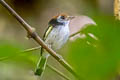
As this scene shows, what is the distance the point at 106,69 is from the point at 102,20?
64 millimetres

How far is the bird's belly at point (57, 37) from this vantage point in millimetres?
1939

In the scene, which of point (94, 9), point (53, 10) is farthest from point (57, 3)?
point (94, 9)

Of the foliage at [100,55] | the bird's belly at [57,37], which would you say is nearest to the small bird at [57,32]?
the bird's belly at [57,37]

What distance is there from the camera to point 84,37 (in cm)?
43

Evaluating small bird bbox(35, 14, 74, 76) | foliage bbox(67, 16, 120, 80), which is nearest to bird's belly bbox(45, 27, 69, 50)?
small bird bbox(35, 14, 74, 76)

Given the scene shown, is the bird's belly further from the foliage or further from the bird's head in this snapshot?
the foliage

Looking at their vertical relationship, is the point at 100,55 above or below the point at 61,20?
above

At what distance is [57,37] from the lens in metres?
2.01

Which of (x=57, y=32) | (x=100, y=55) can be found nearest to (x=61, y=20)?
(x=57, y=32)

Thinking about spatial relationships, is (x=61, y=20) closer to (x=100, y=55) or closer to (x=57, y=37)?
(x=57, y=37)

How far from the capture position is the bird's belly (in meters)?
1.94

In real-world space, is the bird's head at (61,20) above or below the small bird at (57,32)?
above

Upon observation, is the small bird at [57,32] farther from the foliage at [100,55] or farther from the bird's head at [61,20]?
the foliage at [100,55]

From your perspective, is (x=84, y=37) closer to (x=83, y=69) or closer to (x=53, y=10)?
(x=83, y=69)
